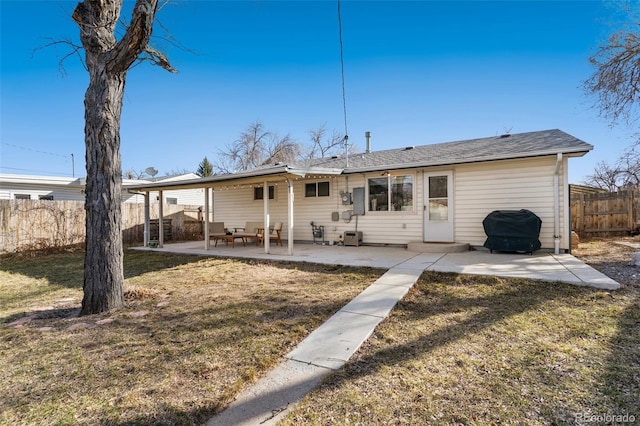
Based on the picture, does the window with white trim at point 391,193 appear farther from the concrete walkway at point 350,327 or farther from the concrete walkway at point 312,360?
the concrete walkway at point 312,360

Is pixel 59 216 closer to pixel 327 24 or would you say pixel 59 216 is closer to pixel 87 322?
pixel 87 322

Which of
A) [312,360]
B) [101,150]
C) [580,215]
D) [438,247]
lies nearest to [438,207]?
[438,247]

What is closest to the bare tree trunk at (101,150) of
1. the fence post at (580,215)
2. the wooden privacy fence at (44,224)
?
the wooden privacy fence at (44,224)

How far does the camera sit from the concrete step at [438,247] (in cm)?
815

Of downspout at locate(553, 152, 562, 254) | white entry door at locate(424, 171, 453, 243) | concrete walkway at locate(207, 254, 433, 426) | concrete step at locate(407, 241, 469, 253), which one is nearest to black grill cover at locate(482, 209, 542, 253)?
downspout at locate(553, 152, 562, 254)

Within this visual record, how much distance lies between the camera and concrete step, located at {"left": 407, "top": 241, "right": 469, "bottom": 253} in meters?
8.15

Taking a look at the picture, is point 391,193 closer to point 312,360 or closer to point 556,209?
point 556,209

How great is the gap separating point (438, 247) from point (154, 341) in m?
7.13

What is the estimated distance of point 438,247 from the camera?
8266 mm

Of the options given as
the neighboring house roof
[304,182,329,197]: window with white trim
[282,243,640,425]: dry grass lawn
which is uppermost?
the neighboring house roof

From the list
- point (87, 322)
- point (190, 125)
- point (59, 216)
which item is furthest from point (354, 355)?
point (190, 125)

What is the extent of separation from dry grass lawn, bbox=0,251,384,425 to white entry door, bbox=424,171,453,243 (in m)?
3.85

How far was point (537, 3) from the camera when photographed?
820 cm

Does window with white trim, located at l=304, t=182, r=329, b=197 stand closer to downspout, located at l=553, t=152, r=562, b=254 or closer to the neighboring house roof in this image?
A: the neighboring house roof
